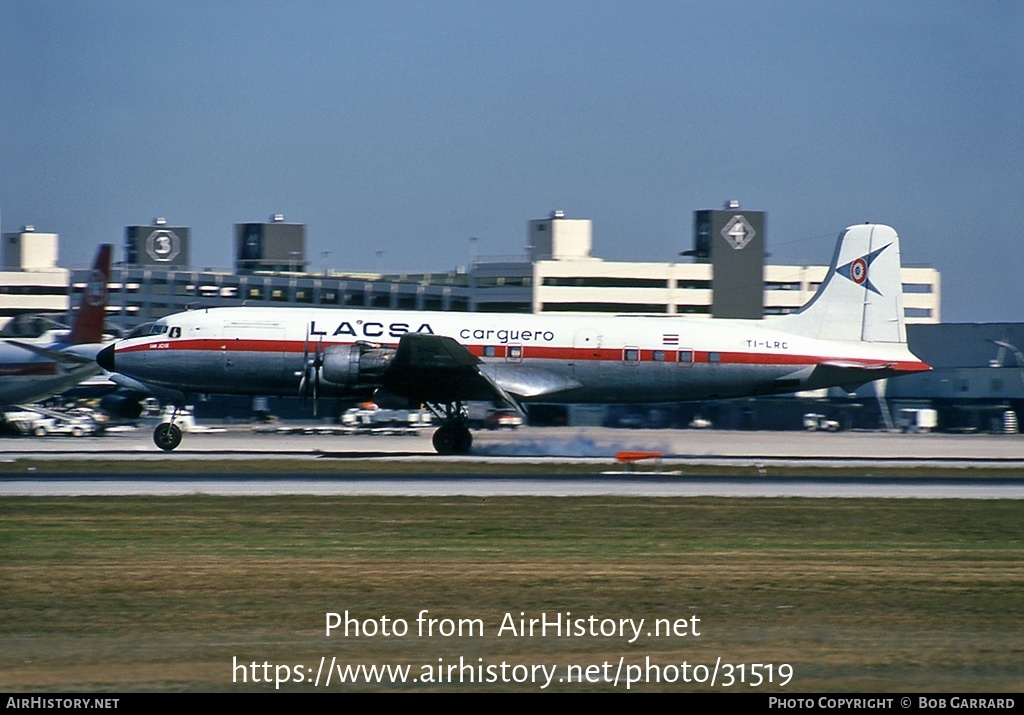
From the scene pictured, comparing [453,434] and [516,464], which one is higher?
[453,434]

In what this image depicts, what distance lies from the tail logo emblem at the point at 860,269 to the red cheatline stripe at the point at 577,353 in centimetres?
302

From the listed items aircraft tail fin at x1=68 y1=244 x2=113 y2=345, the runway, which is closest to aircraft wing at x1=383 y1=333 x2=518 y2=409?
the runway

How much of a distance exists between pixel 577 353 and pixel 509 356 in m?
2.24

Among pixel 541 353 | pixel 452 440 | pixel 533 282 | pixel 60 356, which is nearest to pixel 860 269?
pixel 541 353

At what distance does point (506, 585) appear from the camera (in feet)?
48.6

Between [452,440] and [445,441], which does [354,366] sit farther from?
[452,440]

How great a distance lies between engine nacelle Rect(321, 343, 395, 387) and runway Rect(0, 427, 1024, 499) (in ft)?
8.18

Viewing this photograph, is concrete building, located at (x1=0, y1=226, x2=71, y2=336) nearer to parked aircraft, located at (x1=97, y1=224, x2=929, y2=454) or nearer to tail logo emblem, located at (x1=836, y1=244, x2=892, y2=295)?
parked aircraft, located at (x1=97, y1=224, x2=929, y2=454)

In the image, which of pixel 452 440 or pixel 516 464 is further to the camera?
pixel 452 440

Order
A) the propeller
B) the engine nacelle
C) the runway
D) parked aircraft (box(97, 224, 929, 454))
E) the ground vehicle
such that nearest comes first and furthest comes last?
the runway < the engine nacelle < the propeller < parked aircraft (box(97, 224, 929, 454)) < the ground vehicle

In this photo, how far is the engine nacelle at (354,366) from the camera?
109 ft

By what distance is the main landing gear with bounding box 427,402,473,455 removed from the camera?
115 ft

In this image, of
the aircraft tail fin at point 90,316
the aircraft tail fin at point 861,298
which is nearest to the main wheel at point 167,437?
the aircraft tail fin at point 90,316
